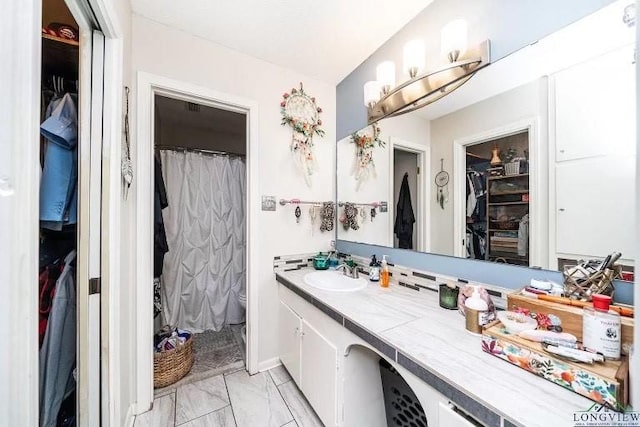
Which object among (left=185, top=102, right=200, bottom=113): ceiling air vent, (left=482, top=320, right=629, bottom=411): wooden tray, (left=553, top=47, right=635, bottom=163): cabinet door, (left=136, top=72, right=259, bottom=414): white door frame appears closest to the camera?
(left=482, top=320, right=629, bottom=411): wooden tray

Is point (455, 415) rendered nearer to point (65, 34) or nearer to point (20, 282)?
point (20, 282)

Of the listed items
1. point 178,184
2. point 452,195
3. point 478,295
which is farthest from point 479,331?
point 178,184

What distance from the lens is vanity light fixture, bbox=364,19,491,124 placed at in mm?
1213

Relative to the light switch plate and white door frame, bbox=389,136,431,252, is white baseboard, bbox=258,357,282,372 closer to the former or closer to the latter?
the light switch plate

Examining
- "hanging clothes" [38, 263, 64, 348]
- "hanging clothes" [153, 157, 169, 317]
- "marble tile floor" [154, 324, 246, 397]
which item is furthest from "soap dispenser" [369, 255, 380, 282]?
"hanging clothes" [153, 157, 169, 317]

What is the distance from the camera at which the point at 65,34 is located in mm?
1043

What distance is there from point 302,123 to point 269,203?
2.32ft

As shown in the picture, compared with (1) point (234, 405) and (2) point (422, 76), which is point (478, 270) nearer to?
(2) point (422, 76)

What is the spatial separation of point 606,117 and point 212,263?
2887 mm

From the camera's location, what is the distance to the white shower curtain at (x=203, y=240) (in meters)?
2.40

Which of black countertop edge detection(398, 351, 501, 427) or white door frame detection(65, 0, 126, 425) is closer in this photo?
black countertop edge detection(398, 351, 501, 427)

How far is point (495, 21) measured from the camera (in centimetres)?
114

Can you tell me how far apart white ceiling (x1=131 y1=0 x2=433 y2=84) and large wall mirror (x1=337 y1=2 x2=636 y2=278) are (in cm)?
59

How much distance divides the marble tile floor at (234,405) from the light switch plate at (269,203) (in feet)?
4.01
